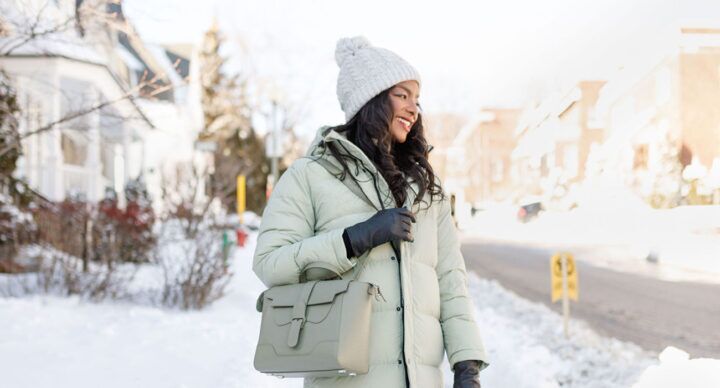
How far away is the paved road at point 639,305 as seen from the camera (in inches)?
204

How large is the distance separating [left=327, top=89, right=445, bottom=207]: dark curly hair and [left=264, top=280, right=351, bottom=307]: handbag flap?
15.3 inches

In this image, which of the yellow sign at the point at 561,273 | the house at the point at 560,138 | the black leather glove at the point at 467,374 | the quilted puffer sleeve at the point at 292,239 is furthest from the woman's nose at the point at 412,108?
Result: the yellow sign at the point at 561,273

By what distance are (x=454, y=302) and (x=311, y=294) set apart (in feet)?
1.76

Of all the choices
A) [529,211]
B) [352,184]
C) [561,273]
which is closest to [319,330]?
[352,184]

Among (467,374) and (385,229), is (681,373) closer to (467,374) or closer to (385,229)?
(467,374)

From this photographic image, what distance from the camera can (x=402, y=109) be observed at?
2.69 m

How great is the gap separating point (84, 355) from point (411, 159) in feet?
14.9

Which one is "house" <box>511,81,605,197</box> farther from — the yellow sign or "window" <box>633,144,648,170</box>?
the yellow sign

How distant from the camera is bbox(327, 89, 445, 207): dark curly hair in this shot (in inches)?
104

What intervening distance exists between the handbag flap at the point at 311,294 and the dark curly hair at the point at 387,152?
39 cm

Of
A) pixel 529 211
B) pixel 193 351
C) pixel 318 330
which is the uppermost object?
pixel 529 211

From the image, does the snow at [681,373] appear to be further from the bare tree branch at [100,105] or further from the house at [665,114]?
the bare tree branch at [100,105]

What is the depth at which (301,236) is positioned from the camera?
2.56 m

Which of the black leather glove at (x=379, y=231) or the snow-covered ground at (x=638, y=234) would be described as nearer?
the black leather glove at (x=379, y=231)
